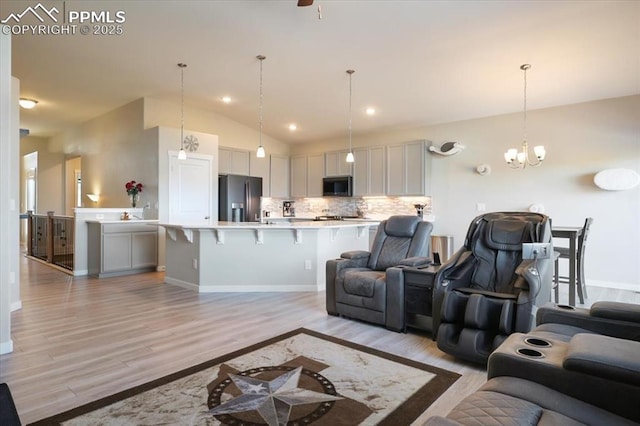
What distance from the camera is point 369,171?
7.66 m

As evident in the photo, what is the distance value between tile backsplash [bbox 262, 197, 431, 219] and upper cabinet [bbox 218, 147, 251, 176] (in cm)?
101

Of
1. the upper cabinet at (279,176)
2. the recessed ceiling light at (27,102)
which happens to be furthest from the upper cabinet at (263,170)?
the recessed ceiling light at (27,102)

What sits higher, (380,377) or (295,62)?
(295,62)

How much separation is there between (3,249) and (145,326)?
A: 52.5 inches

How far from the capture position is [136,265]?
6340 millimetres

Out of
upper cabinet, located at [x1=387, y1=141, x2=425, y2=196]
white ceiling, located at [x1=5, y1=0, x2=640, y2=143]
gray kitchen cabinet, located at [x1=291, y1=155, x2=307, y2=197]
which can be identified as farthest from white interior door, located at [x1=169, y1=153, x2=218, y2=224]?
upper cabinet, located at [x1=387, y1=141, x2=425, y2=196]

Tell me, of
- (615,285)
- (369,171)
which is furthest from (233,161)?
(615,285)

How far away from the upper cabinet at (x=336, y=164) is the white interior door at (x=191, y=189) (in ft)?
8.42

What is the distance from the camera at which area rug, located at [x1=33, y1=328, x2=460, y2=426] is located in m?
2.01

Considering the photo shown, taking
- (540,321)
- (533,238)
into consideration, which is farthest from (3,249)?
(533,238)

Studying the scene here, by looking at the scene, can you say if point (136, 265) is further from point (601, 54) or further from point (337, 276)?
point (601, 54)

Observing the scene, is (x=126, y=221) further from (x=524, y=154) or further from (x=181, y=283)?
(x=524, y=154)

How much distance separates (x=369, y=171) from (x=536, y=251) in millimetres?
5042

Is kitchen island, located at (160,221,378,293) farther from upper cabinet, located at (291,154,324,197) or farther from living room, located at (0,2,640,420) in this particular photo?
upper cabinet, located at (291,154,324,197)
